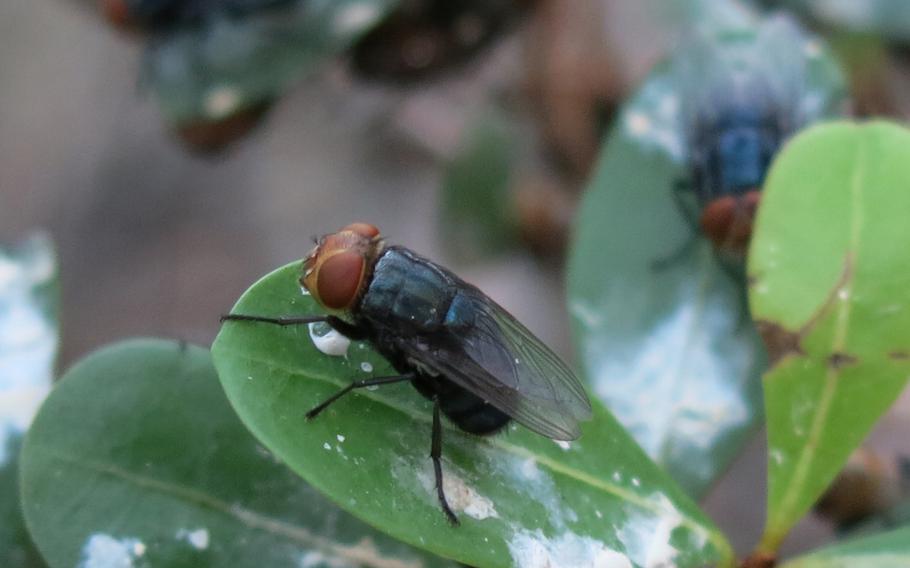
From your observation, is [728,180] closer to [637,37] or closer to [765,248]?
[765,248]

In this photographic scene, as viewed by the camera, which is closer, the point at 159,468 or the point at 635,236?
the point at 159,468

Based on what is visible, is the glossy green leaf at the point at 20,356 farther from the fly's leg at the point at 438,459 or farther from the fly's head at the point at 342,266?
the fly's leg at the point at 438,459

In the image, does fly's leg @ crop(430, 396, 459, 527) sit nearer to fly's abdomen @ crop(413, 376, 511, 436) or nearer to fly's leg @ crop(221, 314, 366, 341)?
fly's abdomen @ crop(413, 376, 511, 436)

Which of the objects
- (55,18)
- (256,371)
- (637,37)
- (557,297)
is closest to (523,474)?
(256,371)

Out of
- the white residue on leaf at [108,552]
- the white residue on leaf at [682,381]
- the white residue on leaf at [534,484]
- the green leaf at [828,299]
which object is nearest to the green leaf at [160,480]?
the white residue on leaf at [108,552]

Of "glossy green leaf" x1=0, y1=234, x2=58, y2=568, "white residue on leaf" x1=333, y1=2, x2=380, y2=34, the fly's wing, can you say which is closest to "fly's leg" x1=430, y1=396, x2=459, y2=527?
the fly's wing
